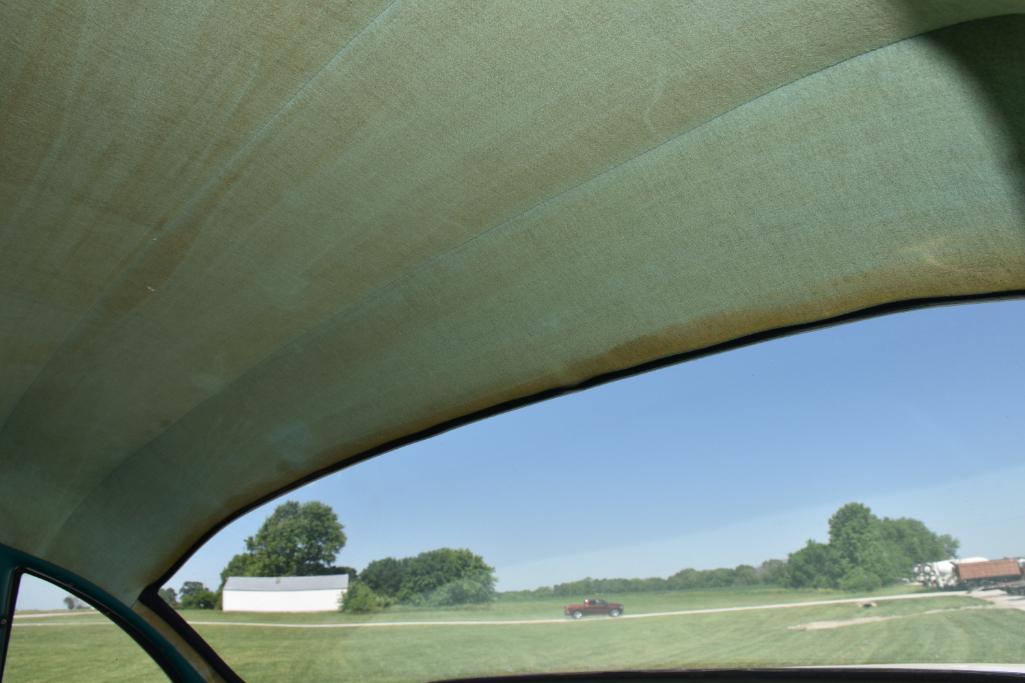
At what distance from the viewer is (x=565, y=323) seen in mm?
3408

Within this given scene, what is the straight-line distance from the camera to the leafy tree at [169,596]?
16.8 ft

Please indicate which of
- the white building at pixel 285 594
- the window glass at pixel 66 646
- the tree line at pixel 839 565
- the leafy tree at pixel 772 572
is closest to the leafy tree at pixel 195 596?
the white building at pixel 285 594

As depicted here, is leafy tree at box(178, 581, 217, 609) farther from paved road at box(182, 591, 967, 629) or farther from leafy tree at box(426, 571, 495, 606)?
leafy tree at box(426, 571, 495, 606)

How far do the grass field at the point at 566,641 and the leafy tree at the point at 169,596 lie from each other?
0.42 feet

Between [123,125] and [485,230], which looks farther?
[485,230]

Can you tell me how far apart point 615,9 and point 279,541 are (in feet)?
15.6

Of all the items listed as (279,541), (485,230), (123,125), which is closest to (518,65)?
(485,230)

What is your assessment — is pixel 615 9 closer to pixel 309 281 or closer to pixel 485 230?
pixel 485 230

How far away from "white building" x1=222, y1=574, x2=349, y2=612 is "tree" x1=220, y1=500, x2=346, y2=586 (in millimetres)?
61

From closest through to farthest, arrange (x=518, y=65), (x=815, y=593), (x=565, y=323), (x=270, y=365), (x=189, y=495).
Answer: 1. (x=518, y=65)
2. (x=565, y=323)
3. (x=270, y=365)
4. (x=189, y=495)
5. (x=815, y=593)

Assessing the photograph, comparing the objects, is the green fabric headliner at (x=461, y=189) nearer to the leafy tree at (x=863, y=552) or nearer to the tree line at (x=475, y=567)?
the tree line at (x=475, y=567)

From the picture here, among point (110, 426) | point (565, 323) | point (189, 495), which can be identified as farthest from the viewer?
point (189, 495)

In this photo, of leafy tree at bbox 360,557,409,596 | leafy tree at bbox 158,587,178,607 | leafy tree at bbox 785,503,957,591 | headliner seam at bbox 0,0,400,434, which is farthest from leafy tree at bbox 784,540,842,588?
headliner seam at bbox 0,0,400,434

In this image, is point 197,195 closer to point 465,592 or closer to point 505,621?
point 465,592
